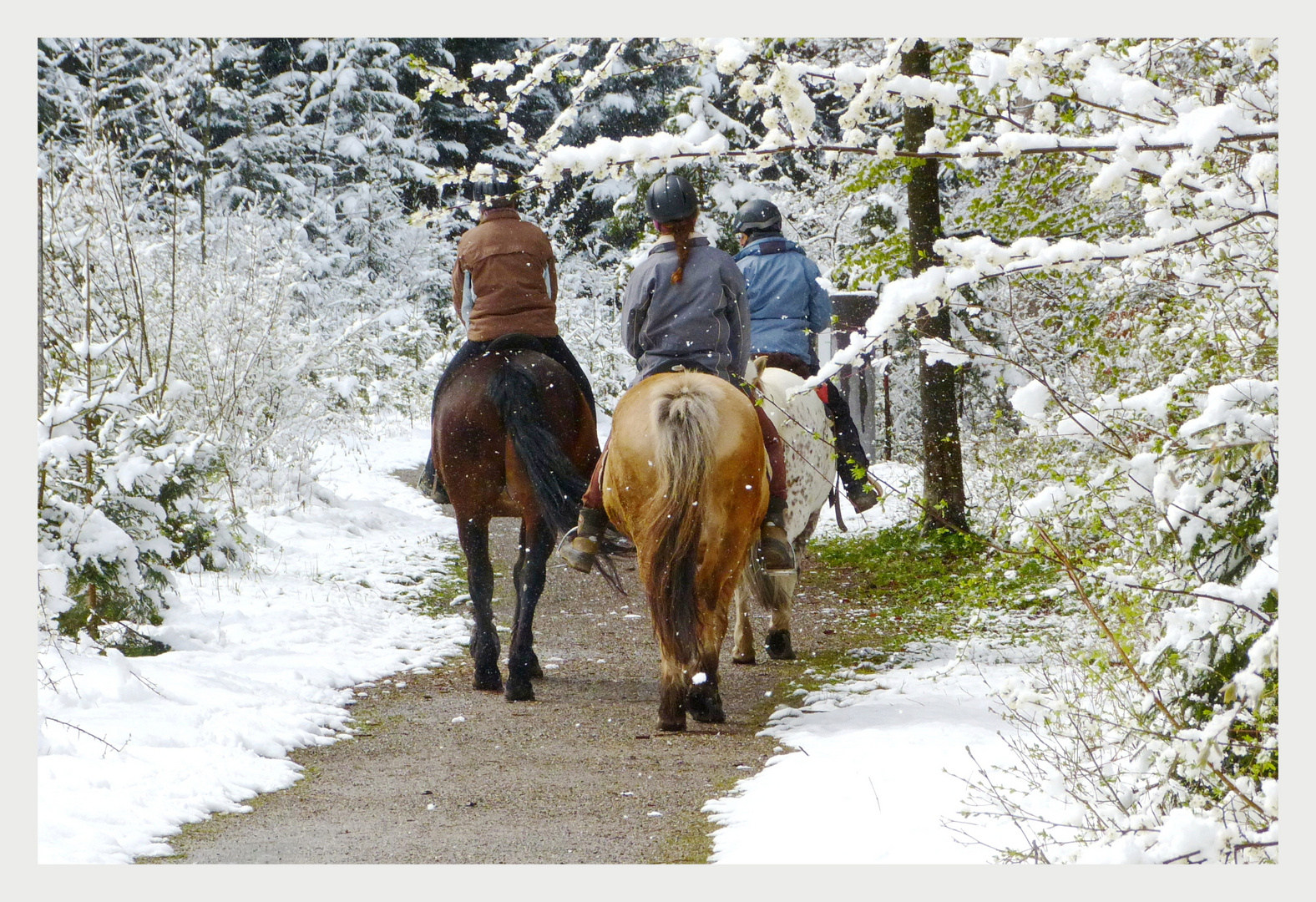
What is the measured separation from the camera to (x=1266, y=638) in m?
2.51

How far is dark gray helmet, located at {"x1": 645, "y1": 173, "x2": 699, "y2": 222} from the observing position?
18.1 ft

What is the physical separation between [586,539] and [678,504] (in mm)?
852

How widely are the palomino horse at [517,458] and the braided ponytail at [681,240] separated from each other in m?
0.87

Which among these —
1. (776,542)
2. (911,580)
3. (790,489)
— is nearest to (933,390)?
(911,580)

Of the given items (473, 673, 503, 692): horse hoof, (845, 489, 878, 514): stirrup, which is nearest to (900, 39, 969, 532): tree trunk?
(845, 489, 878, 514): stirrup

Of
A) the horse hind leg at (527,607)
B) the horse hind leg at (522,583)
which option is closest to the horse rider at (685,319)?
the horse hind leg at (527,607)

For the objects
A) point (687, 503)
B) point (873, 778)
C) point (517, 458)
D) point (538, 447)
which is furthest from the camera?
point (517, 458)

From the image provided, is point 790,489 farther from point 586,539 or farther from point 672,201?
point 672,201

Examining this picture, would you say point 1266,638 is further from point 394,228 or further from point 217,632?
point 394,228

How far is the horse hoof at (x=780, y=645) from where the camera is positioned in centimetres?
696

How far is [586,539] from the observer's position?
5707 mm

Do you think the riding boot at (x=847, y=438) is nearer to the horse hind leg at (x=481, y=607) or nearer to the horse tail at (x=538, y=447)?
the horse tail at (x=538, y=447)
